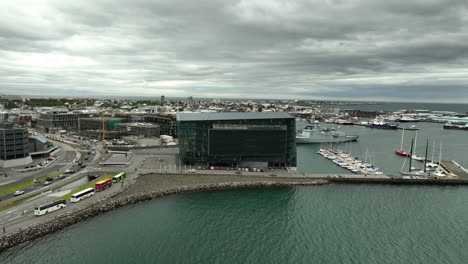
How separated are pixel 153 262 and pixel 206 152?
94.0 feet

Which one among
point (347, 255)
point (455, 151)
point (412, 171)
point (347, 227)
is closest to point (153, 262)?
point (347, 255)

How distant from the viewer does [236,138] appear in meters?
53.8

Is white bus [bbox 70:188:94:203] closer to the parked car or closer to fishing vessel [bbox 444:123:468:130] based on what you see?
the parked car

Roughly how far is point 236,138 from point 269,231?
23.5 m

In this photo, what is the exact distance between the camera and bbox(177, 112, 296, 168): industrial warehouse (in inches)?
2110

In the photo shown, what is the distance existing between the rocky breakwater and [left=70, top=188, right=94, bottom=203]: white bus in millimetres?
2183

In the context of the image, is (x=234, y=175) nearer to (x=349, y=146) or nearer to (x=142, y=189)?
(x=142, y=189)

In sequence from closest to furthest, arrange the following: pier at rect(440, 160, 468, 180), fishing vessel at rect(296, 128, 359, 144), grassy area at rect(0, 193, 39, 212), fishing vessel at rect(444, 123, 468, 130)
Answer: grassy area at rect(0, 193, 39, 212) → pier at rect(440, 160, 468, 180) → fishing vessel at rect(296, 128, 359, 144) → fishing vessel at rect(444, 123, 468, 130)

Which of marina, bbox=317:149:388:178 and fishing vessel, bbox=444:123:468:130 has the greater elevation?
fishing vessel, bbox=444:123:468:130

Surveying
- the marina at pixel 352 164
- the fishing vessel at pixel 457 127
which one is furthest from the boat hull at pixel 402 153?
the fishing vessel at pixel 457 127

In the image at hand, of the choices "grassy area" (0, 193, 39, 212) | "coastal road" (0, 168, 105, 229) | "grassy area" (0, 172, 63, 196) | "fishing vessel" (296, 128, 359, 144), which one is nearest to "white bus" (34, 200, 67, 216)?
"coastal road" (0, 168, 105, 229)

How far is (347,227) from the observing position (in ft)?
111

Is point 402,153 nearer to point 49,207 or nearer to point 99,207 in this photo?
point 99,207

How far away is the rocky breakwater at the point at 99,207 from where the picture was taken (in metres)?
27.8
